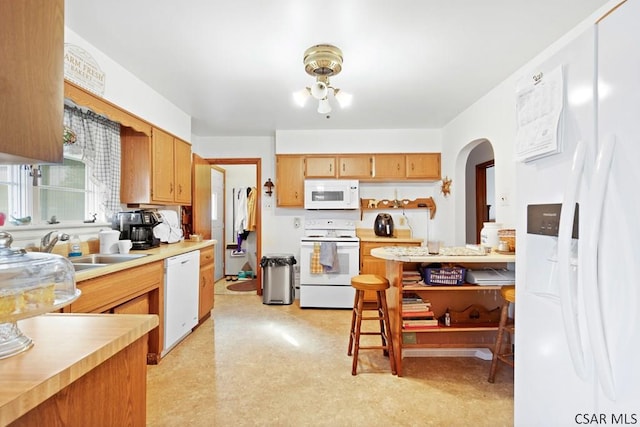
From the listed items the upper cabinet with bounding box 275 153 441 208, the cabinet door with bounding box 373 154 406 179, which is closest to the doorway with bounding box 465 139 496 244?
Answer: the upper cabinet with bounding box 275 153 441 208

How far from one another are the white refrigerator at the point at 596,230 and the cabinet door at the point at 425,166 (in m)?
3.09

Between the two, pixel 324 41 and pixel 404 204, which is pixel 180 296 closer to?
pixel 324 41

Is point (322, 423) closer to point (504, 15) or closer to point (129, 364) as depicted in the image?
point (129, 364)

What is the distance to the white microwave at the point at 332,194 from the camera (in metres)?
4.12

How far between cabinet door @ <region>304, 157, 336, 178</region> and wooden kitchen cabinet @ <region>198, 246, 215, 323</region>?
5.41 ft

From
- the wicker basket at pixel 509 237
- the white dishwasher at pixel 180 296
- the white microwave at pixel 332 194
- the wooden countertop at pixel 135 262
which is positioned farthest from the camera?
the white microwave at pixel 332 194

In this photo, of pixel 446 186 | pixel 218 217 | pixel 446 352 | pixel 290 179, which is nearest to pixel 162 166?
pixel 290 179

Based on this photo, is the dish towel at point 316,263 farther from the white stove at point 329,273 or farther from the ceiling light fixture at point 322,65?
the ceiling light fixture at point 322,65

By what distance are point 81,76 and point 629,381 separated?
3.06m

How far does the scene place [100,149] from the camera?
2553 millimetres

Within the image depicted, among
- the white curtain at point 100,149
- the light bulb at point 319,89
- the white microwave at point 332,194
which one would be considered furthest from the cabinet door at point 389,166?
the white curtain at point 100,149

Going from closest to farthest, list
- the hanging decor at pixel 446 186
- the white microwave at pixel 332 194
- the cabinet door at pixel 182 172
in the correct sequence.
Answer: the cabinet door at pixel 182 172
the hanging decor at pixel 446 186
the white microwave at pixel 332 194

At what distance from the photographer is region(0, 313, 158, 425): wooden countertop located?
558mm

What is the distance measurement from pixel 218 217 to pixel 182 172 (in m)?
2.10
